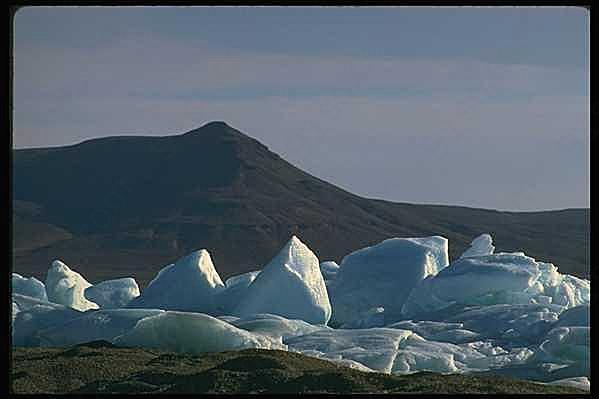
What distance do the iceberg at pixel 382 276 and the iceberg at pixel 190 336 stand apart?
6.74 meters

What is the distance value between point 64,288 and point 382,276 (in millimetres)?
6923

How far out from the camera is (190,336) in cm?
1276

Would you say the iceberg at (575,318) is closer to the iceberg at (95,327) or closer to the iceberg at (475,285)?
the iceberg at (475,285)

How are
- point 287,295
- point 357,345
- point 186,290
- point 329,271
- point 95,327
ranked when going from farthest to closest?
point 329,271
point 186,290
point 287,295
point 95,327
point 357,345

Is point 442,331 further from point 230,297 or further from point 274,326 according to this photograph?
point 230,297

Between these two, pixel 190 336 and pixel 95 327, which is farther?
pixel 95 327

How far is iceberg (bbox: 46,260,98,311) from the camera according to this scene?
21.0m

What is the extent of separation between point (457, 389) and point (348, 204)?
78.7m

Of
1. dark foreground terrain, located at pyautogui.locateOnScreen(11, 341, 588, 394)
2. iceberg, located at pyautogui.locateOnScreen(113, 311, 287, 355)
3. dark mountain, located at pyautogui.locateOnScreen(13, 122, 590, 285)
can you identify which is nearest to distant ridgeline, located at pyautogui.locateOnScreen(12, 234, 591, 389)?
iceberg, located at pyautogui.locateOnScreen(113, 311, 287, 355)

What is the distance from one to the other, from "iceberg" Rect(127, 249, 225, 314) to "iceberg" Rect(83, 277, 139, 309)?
323 cm

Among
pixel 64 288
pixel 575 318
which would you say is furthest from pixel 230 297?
pixel 575 318

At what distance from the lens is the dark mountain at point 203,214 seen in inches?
2832

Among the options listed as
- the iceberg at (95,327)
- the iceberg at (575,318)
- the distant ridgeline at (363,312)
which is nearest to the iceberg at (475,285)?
the distant ridgeline at (363,312)

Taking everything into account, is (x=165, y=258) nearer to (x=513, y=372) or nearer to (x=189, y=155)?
(x=189, y=155)
